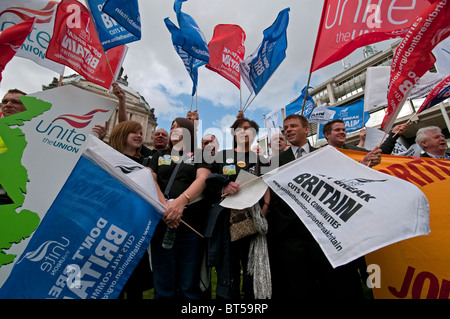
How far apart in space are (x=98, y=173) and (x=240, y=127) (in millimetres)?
1836


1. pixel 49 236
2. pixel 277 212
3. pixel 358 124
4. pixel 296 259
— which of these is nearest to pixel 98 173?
pixel 49 236

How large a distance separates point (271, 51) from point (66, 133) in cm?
380

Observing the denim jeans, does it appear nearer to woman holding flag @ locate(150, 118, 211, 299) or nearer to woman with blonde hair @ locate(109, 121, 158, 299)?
woman holding flag @ locate(150, 118, 211, 299)

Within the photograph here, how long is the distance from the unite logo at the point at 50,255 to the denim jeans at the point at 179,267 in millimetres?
767

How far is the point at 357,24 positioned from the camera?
8.55ft

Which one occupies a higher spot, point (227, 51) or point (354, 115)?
point (354, 115)

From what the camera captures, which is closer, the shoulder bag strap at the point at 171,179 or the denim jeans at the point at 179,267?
the denim jeans at the point at 179,267

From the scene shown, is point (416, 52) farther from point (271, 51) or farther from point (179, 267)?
point (179, 267)

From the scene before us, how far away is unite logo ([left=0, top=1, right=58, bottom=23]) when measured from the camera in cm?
347

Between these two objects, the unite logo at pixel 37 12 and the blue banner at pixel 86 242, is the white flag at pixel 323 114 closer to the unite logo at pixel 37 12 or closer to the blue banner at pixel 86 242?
the unite logo at pixel 37 12

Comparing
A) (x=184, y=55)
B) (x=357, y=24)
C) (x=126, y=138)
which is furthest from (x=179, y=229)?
(x=184, y=55)

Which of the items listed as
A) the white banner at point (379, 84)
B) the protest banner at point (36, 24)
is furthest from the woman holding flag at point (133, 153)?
the white banner at point (379, 84)

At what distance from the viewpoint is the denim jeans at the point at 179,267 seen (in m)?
2.02

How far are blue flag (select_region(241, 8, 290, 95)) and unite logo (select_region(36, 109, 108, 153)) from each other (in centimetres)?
323
